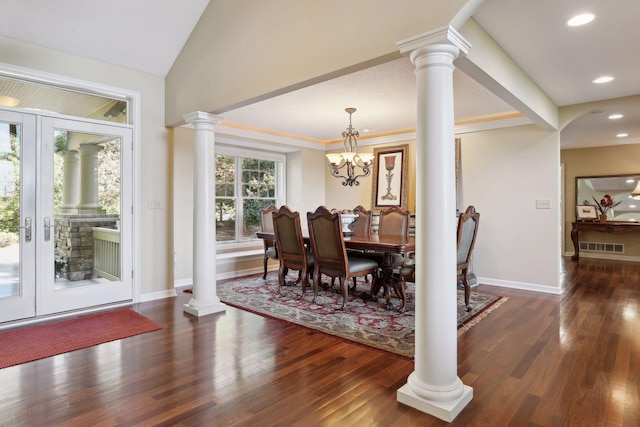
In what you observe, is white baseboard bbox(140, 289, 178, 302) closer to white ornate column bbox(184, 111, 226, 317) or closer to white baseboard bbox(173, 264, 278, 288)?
white baseboard bbox(173, 264, 278, 288)

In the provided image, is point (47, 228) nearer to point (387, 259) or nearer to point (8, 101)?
point (8, 101)

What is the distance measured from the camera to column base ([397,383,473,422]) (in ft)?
6.19

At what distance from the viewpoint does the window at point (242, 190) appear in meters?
6.12

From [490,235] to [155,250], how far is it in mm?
4472

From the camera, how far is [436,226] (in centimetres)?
197

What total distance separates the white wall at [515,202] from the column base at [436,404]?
337 centimetres

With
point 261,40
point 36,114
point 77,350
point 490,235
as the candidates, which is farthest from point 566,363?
point 36,114

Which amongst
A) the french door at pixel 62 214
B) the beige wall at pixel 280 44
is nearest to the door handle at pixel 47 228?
the french door at pixel 62 214

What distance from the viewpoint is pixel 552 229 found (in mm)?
4684

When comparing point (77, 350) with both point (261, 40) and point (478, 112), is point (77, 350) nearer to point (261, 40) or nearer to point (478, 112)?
point (261, 40)

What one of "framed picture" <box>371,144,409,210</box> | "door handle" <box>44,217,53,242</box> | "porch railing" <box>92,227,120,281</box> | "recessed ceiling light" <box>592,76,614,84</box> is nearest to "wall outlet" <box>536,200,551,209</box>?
"recessed ceiling light" <box>592,76,614,84</box>

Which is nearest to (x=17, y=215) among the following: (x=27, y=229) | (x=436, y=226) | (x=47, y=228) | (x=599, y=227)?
(x=27, y=229)

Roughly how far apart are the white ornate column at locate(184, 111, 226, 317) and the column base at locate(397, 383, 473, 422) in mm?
2330

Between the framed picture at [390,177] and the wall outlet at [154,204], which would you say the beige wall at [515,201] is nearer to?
the framed picture at [390,177]
